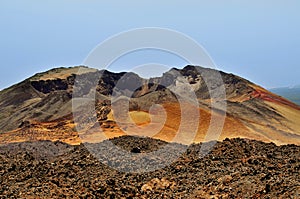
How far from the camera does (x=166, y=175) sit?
38.1 ft

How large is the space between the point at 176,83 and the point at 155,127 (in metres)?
16.1

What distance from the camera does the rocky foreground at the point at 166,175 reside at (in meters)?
9.48

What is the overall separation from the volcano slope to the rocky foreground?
197 inches

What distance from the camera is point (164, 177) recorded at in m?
11.4

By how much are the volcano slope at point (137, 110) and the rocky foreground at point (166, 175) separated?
501cm

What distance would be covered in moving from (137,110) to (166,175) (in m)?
12.0

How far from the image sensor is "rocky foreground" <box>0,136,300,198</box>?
9.48 m

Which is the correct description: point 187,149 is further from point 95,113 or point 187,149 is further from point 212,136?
point 95,113

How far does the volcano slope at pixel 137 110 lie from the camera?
20.6 meters

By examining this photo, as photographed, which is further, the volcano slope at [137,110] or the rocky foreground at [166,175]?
the volcano slope at [137,110]

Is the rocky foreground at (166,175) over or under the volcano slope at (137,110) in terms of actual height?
under

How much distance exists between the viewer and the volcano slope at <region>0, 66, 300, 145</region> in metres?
20.6

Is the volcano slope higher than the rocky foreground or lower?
higher

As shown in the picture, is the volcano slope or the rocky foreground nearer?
the rocky foreground
